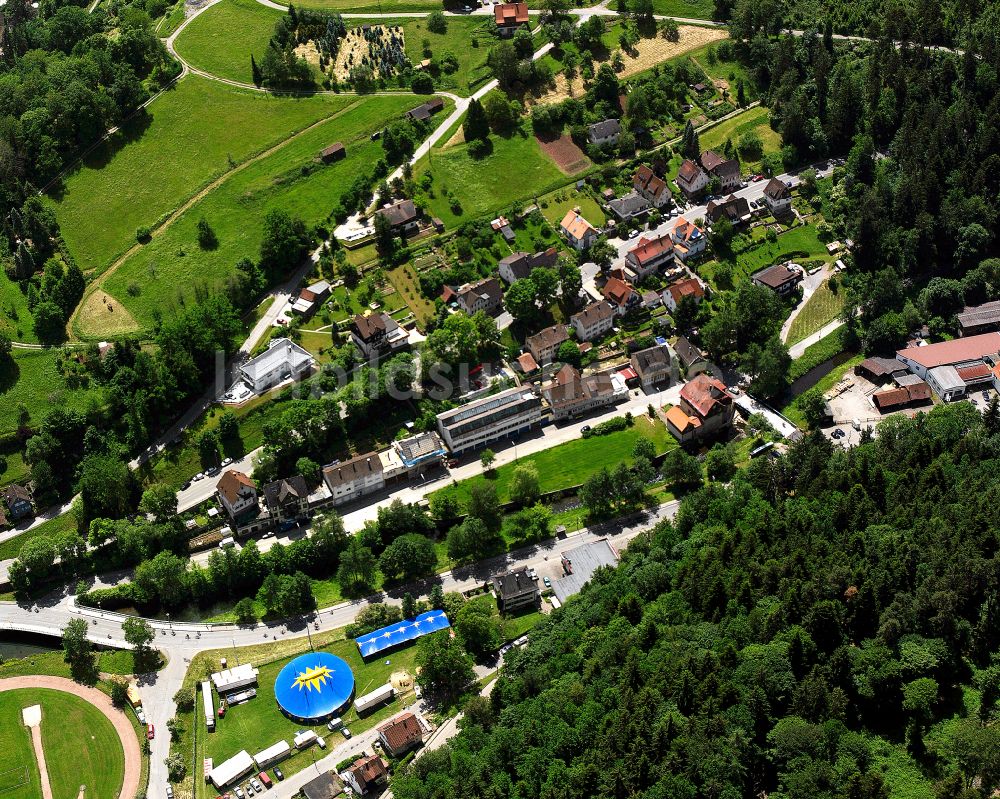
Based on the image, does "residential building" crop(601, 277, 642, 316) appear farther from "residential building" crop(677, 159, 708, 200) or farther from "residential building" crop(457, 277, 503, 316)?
"residential building" crop(677, 159, 708, 200)

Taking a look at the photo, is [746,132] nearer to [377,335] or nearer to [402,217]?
[402,217]

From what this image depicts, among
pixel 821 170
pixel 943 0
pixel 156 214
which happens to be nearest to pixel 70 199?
pixel 156 214

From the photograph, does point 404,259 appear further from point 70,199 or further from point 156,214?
point 70,199

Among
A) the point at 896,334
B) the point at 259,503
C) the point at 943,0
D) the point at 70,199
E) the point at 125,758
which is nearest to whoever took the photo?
the point at 125,758

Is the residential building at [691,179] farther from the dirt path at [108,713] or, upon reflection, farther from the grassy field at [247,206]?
the dirt path at [108,713]

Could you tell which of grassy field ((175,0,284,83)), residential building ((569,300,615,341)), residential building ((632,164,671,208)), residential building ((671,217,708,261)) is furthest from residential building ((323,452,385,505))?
grassy field ((175,0,284,83))

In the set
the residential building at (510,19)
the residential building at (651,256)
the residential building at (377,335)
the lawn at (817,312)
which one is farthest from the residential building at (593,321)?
the residential building at (510,19)
